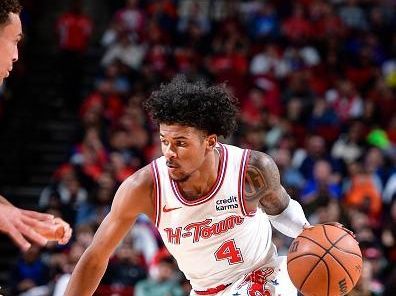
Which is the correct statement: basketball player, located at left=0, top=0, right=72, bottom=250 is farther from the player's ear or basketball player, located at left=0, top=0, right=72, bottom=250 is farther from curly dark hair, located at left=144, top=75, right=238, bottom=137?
the player's ear

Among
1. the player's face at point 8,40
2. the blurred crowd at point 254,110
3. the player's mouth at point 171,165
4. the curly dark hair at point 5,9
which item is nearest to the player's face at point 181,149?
the player's mouth at point 171,165

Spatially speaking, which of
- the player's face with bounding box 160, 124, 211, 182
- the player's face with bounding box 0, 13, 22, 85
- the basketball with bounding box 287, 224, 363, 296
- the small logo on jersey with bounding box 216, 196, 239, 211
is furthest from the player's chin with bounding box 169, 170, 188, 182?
the player's face with bounding box 0, 13, 22, 85

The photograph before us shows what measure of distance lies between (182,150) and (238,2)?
950cm

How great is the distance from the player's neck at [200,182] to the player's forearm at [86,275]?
619 millimetres

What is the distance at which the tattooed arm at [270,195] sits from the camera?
4648 mm

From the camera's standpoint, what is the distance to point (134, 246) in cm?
858

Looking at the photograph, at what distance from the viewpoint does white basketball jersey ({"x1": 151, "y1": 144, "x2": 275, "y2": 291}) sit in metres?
4.58

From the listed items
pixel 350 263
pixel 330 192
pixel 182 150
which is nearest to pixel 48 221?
pixel 182 150

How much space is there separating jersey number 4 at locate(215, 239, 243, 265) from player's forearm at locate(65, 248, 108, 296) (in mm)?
675

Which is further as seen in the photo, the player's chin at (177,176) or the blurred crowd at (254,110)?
the blurred crowd at (254,110)

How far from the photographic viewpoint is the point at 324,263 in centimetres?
455

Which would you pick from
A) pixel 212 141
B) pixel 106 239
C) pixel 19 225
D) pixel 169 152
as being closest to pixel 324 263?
pixel 212 141

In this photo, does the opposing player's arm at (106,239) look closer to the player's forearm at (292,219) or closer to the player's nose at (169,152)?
the player's nose at (169,152)

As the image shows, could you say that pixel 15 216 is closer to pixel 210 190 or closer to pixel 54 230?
pixel 54 230
